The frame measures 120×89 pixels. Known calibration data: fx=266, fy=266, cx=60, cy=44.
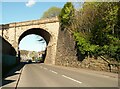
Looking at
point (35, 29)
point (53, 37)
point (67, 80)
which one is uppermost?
point (35, 29)

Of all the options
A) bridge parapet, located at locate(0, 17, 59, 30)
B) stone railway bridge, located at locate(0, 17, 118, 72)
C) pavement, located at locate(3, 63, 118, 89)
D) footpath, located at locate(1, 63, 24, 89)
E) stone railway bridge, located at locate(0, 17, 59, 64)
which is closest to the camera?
footpath, located at locate(1, 63, 24, 89)

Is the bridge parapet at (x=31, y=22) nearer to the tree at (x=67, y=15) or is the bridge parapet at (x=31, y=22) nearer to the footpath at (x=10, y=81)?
the tree at (x=67, y=15)

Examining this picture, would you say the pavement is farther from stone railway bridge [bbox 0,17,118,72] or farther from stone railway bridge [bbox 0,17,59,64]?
stone railway bridge [bbox 0,17,59,64]

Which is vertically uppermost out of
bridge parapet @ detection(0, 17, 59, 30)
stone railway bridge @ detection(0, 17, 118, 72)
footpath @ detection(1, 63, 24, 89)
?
bridge parapet @ detection(0, 17, 59, 30)

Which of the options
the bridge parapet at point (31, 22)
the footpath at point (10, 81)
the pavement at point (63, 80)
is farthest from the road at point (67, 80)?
the bridge parapet at point (31, 22)

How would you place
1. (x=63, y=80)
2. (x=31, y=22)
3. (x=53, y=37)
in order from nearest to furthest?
(x=63, y=80), (x=53, y=37), (x=31, y=22)

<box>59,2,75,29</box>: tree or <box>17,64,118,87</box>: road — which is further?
<box>59,2,75,29</box>: tree

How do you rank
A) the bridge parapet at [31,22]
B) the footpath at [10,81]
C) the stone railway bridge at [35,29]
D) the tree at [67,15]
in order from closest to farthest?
the footpath at [10,81] → the tree at [67,15] → the stone railway bridge at [35,29] → the bridge parapet at [31,22]

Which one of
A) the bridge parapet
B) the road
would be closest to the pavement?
the road

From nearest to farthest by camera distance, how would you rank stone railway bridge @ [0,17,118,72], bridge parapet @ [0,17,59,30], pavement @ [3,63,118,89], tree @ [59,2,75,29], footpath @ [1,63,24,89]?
1. footpath @ [1,63,24,89]
2. pavement @ [3,63,118,89]
3. stone railway bridge @ [0,17,118,72]
4. tree @ [59,2,75,29]
5. bridge parapet @ [0,17,59,30]

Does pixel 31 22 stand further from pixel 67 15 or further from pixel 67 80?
pixel 67 80

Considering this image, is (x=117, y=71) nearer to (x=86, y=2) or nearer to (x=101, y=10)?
(x=101, y=10)

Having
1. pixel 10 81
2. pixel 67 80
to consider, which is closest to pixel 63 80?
pixel 67 80

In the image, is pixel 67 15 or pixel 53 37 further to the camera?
pixel 53 37
